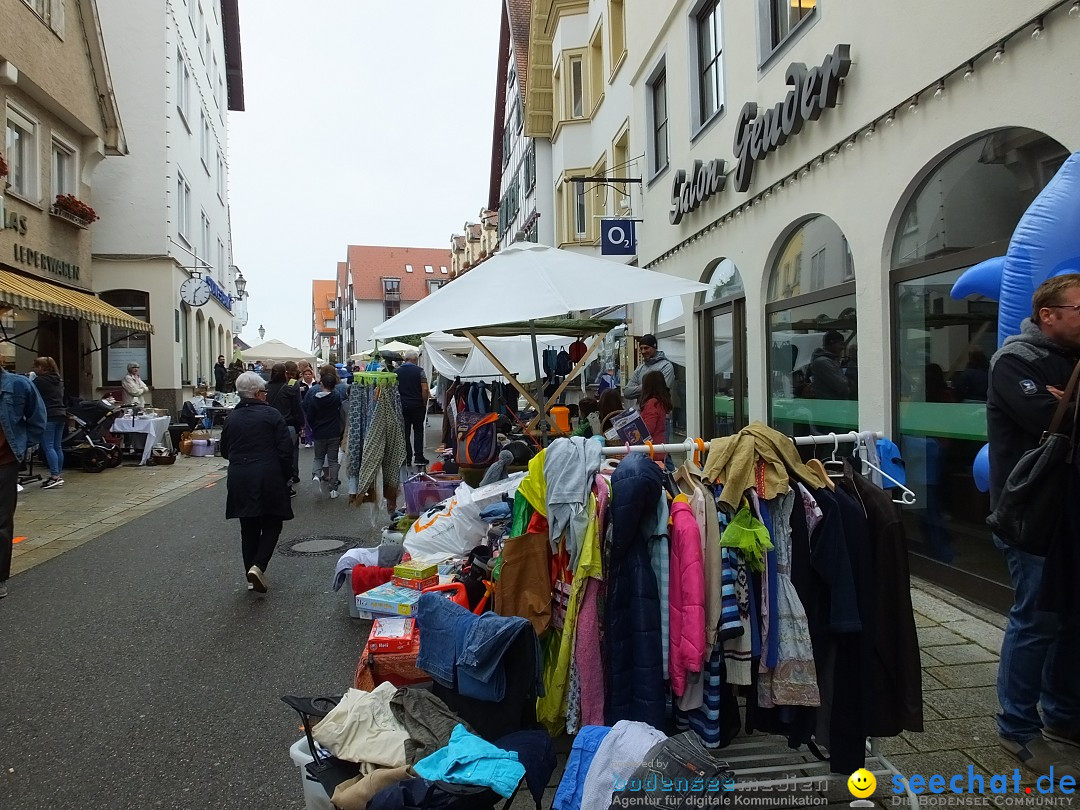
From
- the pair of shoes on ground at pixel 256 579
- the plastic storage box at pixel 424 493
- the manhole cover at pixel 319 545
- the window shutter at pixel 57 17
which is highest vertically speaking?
the window shutter at pixel 57 17

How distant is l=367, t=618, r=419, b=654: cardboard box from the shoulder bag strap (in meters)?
2.95

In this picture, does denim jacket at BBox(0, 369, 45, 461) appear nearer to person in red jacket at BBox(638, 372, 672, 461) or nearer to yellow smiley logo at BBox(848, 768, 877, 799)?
person in red jacket at BBox(638, 372, 672, 461)

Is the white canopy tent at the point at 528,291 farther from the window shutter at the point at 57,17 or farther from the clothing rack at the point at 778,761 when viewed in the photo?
the window shutter at the point at 57,17

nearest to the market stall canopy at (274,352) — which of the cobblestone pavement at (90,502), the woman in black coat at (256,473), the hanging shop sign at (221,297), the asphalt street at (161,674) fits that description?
the hanging shop sign at (221,297)

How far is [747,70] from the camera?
8109 mm

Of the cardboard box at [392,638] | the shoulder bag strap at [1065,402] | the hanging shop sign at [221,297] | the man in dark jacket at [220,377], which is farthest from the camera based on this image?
the hanging shop sign at [221,297]

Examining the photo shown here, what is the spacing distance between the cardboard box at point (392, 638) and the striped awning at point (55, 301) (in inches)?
363

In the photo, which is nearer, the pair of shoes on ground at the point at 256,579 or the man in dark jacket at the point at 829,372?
the pair of shoes on ground at the point at 256,579

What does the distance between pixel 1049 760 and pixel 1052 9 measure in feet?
12.6

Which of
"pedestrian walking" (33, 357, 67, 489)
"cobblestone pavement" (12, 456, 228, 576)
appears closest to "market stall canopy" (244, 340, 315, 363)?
"cobblestone pavement" (12, 456, 228, 576)

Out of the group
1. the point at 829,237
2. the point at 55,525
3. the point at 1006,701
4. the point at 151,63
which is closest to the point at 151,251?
the point at 151,63

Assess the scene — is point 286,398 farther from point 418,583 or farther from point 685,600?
point 685,600

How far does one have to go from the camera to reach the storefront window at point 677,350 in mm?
11055

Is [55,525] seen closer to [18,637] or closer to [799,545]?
[18,637]
